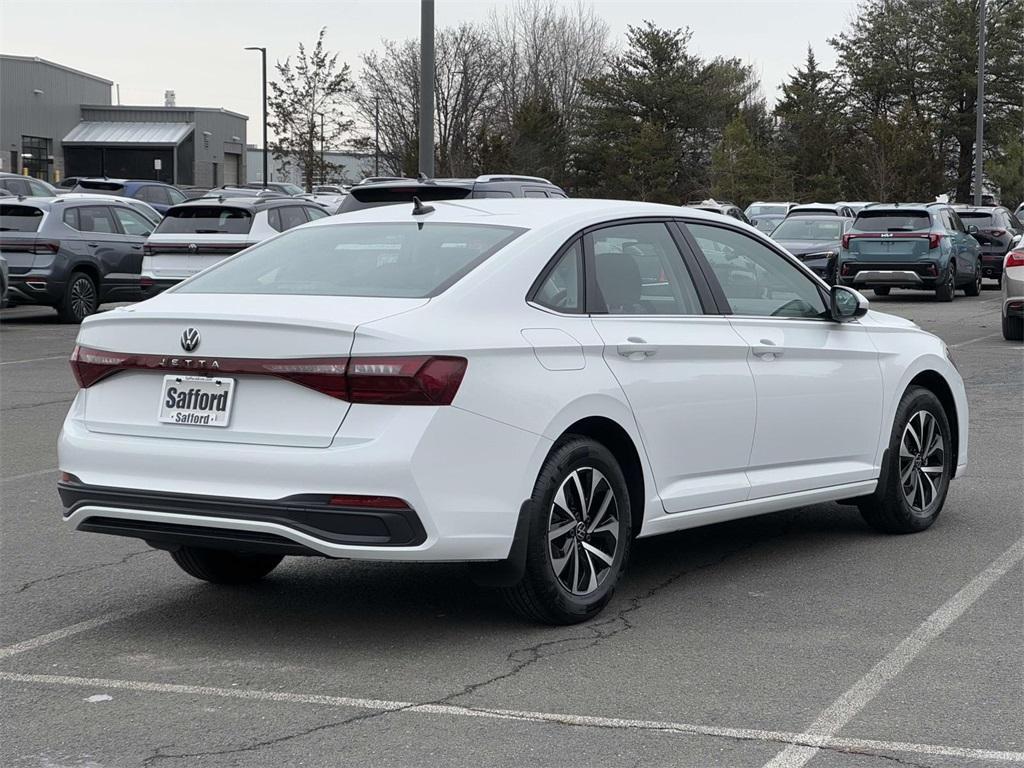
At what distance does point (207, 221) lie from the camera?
66.7 ft

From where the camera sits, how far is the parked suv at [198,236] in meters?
20.0

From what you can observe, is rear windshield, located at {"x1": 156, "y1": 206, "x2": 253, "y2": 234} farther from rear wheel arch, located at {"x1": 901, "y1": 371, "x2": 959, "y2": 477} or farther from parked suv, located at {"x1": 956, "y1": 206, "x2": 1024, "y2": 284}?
parked suv, located at {"x1": 956, "y1": 206, "x2": 1024, "y2": 284}

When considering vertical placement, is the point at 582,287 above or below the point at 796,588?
above

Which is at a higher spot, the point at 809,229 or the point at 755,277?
the point at 755,277

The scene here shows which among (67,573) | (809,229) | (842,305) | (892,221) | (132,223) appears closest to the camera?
(67,573)

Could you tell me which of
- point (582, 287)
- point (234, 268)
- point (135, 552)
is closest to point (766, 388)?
point (582, 287)

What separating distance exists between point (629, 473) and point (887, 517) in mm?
2080

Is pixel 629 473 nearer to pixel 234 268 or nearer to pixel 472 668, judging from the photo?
pixel 472 668

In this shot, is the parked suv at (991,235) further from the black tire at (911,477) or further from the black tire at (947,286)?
the black tire at (911,477)

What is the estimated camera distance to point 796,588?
667cm

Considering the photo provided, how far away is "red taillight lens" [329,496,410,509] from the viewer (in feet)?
17.3

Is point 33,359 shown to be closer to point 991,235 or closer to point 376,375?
point 376,375

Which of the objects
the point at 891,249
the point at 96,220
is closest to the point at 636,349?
the point at 96,220

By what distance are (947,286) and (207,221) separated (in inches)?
553
